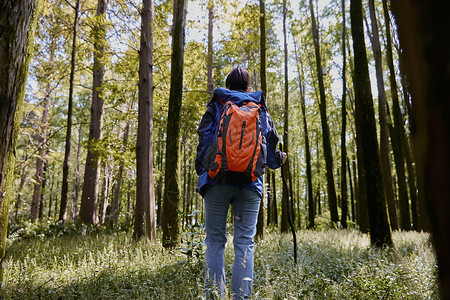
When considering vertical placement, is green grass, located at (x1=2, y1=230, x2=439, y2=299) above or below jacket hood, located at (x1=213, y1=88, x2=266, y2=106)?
below

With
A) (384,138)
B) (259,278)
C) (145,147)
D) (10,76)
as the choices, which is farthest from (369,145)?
→ (10,76)

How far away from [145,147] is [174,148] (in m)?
2.04

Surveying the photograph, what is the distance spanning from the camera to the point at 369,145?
5.93 m

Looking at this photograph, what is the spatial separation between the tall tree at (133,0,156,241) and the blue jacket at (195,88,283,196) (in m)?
4.60

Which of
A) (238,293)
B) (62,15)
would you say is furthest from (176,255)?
(62,15)

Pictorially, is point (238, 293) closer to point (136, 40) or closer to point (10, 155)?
point (10, 155)

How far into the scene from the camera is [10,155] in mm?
2070

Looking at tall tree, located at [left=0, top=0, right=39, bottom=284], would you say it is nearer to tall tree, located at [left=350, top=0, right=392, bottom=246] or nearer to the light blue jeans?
the light blue jeans

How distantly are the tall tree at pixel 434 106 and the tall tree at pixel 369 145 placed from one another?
6.02m

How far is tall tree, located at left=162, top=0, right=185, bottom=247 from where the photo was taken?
5.38 meters

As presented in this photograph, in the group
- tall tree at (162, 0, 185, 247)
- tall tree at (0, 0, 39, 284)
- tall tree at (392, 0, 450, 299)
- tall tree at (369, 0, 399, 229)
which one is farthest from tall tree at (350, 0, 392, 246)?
tall tree at (392, 0, 450, 299)

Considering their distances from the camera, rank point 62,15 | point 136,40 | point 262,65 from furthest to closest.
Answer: point 62,15 → point 136,40 → point 262,65

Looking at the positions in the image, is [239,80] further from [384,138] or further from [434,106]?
[384,138]

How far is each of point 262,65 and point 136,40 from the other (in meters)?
4.40
